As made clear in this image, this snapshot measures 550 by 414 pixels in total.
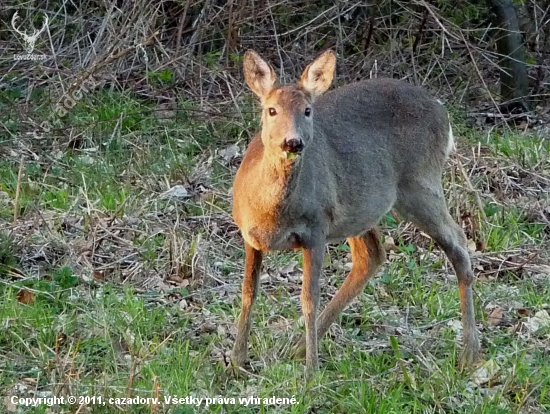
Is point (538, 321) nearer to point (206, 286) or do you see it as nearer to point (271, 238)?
point (271, 238)

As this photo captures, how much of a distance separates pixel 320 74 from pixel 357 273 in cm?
122

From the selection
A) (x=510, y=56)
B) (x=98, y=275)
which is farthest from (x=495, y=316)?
(x=510, y=56)

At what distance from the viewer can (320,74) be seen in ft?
17.4

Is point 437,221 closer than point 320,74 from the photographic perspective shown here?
No

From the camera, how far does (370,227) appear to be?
18.7 feet

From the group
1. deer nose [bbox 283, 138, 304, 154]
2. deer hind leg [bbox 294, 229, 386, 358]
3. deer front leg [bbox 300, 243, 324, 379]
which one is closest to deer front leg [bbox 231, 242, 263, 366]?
deer front leg [bbox 300, 243, 324, 379]

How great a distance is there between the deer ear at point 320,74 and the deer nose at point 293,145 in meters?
0.54

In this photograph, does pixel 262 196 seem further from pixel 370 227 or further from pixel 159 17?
pixel 159 17

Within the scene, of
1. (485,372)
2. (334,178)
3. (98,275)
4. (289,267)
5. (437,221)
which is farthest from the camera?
(289,267)

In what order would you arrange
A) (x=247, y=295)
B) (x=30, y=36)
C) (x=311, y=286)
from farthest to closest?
(x=30, y=36) → (x=247, y=295) → (x=311, y=286)

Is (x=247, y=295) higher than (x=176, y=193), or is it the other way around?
(x=176, y=193)

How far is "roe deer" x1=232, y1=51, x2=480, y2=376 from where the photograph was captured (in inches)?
199

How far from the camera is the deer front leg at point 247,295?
5262mm

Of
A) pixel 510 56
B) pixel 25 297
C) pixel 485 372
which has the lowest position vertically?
Result: pixel 485 372
